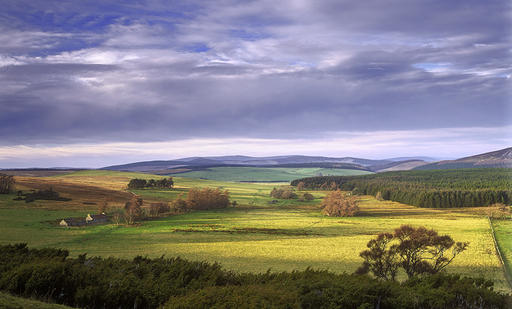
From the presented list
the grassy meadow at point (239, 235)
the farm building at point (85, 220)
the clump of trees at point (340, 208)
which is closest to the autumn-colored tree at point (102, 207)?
the farm building at point (85, 220)

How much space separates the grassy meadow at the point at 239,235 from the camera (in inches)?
1678

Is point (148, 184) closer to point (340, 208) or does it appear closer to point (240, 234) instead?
point (340, 208)

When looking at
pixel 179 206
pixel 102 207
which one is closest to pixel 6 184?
pixel 102 207

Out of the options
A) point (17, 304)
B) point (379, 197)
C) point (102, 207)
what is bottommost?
point (379, 197)

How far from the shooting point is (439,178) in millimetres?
181875

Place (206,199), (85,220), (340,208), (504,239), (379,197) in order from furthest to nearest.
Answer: (379,197), (206,199), (340,208), (85,220), (504,239)

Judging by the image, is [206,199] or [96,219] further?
[206,199]

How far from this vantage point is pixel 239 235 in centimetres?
6262

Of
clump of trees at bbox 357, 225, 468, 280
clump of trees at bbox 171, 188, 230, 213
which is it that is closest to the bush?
clump of trees at bbox 357, 225, 468, 280

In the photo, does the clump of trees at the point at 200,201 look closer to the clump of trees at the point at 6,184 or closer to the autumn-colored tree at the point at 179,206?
the autumn-colored tree at the point at 179,206

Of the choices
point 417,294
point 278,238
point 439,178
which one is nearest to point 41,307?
point 417,294

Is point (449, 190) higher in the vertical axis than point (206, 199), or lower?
lower

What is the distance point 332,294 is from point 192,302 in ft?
19.3

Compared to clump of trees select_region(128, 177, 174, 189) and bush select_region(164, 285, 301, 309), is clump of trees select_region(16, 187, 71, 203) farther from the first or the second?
bush select_region(164, 285, 301, 309)
